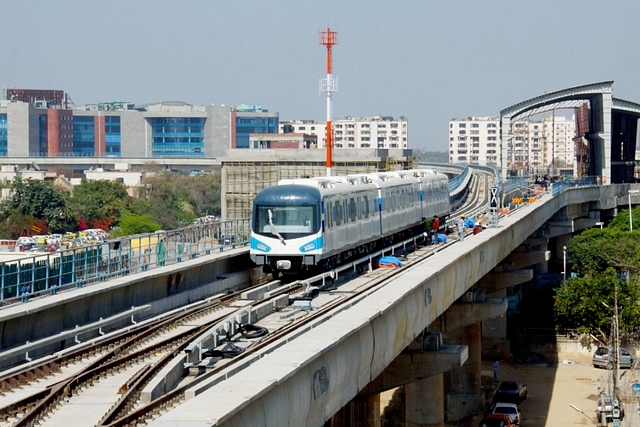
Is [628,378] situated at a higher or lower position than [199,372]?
lower

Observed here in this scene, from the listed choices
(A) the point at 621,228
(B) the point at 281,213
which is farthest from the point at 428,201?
(A) the point at 621,228

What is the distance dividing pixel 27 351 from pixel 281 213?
10.7 m

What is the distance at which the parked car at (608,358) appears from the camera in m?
45.1

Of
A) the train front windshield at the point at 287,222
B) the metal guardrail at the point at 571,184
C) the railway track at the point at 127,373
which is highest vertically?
the metal guardrail at the point at 571,184

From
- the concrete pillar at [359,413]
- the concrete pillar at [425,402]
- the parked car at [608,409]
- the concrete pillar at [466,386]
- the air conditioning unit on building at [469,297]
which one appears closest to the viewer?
the concrete pillar at [359,413]

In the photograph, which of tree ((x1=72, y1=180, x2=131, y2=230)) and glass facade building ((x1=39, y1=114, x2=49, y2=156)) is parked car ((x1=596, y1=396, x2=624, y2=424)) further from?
glass facade building ((x1=39, y1=114, x2=49, y2=156))

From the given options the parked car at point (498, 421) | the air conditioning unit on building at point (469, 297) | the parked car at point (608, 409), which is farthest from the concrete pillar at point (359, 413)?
the parked car at point (608, 409)

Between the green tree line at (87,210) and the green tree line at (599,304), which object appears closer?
the green tree line at (599,304)

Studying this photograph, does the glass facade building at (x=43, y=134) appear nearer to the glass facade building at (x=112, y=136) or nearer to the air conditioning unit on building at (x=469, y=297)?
the glass facade building at (x=112, y=136)

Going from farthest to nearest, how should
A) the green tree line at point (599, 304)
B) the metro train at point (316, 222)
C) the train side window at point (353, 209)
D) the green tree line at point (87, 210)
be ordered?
the green tree line at point (87, 210), the green tree line at point (599, 304), the train side window at point (353, 209), the metro train at point (316, 222)

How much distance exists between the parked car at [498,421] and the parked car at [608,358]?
31.8ft

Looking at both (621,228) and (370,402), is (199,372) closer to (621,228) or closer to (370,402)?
(370,402)

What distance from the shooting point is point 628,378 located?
142 ft

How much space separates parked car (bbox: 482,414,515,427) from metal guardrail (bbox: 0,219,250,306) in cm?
1121
